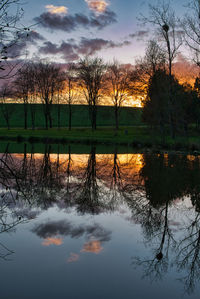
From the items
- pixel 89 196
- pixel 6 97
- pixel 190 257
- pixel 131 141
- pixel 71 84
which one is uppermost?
pixel 71 84

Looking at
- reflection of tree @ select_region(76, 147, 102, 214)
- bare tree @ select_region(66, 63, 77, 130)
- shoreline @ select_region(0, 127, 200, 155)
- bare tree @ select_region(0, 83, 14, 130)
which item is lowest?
reflection of tree @ select_region(76, 147, 102, 214)

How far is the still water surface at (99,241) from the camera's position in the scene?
438 centimetres

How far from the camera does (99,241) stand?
20.2 ft

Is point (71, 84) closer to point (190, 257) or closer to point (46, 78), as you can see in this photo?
point (46, 78)

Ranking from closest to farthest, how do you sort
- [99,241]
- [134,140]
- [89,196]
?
[99,241]
[89,196]
[134,140]

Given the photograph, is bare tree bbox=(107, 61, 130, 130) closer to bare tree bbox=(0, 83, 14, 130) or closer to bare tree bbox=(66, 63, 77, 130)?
bare tree bbox=(66, 63, 77, 130)

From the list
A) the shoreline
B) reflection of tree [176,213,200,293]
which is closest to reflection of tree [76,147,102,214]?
reflection of tree [176,213,200,293]

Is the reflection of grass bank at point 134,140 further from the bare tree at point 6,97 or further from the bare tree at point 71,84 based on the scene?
the bare tree at point 71,84

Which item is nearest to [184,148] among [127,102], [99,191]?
[99,191]

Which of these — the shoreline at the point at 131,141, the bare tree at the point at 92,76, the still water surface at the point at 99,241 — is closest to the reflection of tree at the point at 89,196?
the still water surface at the point at 99,241

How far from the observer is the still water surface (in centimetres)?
438

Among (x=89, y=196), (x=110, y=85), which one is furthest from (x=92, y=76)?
(x=89, y=196)

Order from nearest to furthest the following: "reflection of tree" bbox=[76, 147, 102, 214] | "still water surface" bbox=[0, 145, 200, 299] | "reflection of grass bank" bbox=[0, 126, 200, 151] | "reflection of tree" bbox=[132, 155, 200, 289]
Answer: "still water surface" bbox=[0, 145, 200, 299], "reflection of tree" bbox=[132, 155, 200, 289], "reflection of tree" bbox=[76, 147, 102, 214], "reflection of grass bank" bbox=[0, 126, 200, 151]

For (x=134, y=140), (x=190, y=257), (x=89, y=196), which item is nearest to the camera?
(x=190, y=257)
